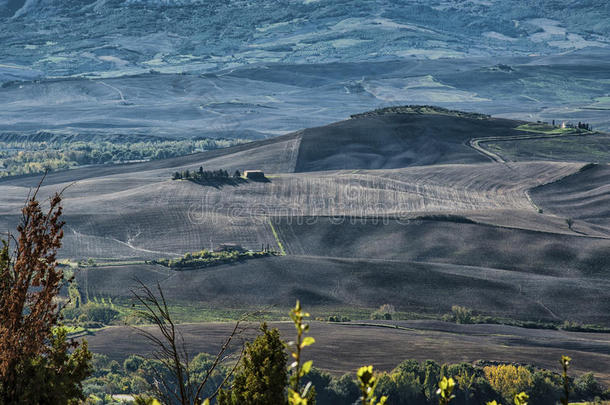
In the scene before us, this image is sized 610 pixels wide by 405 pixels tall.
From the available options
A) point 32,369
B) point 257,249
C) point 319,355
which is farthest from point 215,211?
point 32,369

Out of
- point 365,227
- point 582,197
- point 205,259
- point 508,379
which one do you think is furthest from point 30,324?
point 582,197

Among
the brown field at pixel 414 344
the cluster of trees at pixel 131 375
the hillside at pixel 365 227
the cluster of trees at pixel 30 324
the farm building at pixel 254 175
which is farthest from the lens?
the farm building at pixel 254 175

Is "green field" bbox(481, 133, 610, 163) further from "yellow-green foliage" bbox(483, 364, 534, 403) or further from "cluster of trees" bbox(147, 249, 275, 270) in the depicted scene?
"yellow-green foliage" bbox(483, 364, 534, 403)

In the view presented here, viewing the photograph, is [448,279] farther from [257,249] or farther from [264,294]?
[257,249]

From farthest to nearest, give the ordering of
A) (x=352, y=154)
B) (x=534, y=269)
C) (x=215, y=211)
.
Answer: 1. (x=352, y=154)
2. (x=215, y=211)
3. (x=534, y=269)

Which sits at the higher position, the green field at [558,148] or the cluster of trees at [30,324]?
the green field at [558,148]

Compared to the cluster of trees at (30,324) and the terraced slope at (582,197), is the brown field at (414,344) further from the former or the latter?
the cluster of trees at (30,324)

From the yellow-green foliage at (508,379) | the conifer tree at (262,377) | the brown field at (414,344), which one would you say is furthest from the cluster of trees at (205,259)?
the conifer tree at (262,377)

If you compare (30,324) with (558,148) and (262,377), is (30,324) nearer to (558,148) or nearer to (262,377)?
(262,377)
